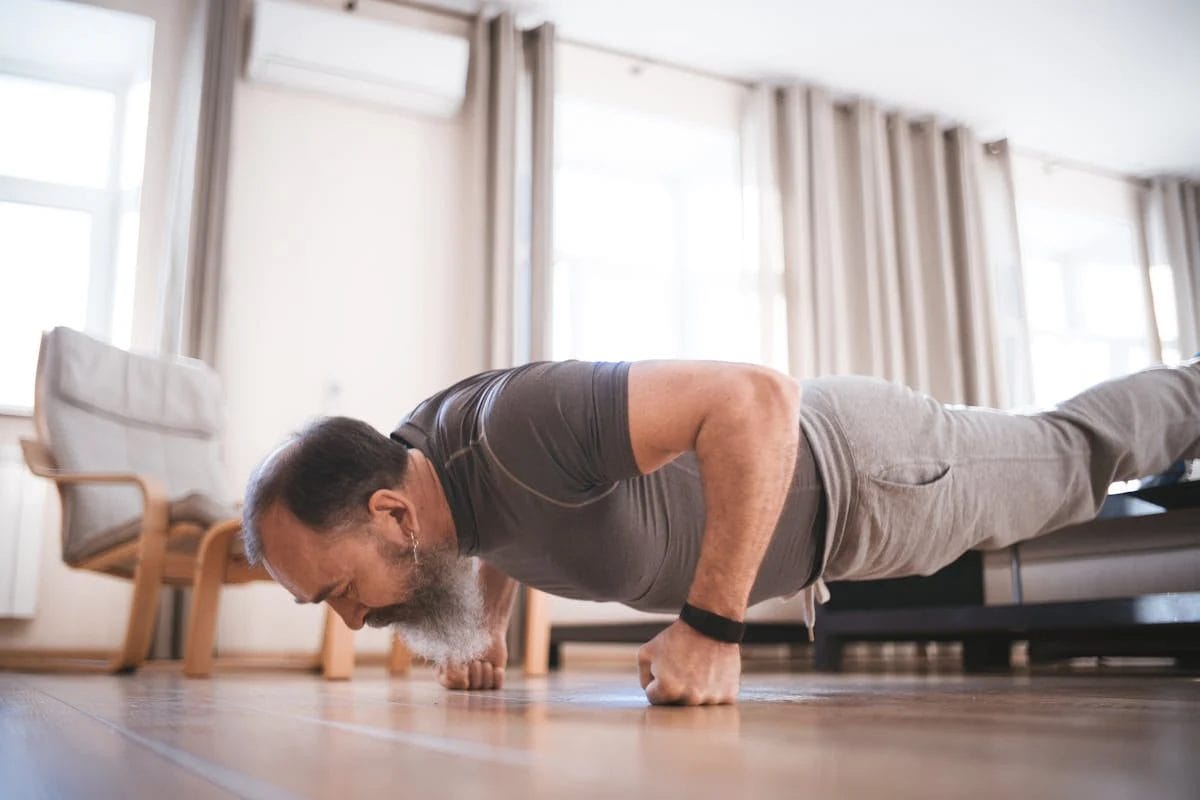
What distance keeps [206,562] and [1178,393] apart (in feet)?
7.84

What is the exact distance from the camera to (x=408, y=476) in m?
1.35

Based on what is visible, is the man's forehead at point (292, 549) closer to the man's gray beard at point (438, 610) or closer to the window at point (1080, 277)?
the man's gray beard at point (438, 610)

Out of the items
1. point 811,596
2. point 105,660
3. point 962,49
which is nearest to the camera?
point 811,596

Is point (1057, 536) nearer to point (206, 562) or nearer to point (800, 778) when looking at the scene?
point (206, 562)

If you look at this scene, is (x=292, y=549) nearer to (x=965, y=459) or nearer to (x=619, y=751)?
(x=619, y=751)

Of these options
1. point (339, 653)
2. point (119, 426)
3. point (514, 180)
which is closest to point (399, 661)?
point (339, 653)

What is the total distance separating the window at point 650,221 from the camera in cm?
532

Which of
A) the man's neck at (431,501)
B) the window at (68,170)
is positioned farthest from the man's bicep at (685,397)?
the window at (68,170)

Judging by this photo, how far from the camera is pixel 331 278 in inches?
181

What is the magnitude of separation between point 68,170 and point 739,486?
4232 mm

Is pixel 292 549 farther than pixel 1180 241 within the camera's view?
No

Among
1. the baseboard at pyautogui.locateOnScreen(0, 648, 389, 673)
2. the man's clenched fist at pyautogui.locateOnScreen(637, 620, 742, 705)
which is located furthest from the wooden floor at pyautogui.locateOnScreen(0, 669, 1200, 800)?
the baseboard at pyautogui.locateOnScreen(0, 648, 389, 673)

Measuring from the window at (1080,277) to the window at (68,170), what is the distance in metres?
4.85

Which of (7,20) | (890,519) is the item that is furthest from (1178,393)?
(7,20)
